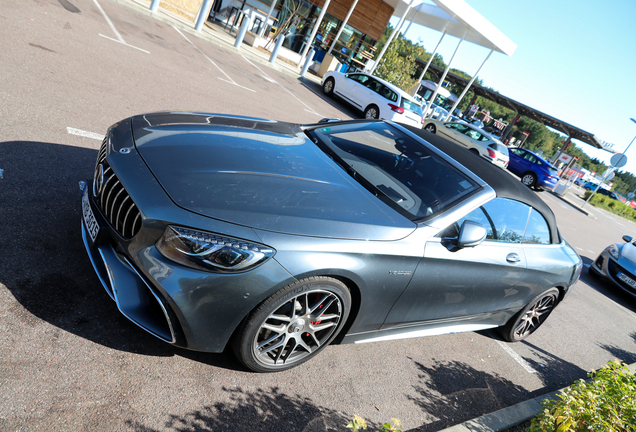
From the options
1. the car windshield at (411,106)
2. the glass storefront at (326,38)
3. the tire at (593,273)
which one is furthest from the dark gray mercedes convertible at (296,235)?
the glass storefront at (326,38)

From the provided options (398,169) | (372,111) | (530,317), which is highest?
(398,169)

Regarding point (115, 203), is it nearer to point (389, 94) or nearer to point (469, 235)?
point (469, 235)

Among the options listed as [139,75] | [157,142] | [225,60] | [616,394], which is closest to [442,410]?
[616,394]

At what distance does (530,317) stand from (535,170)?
19.9m

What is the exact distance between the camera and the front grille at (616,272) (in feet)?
26.9

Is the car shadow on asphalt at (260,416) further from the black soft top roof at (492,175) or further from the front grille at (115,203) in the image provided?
the black soft top roof at (492,175)

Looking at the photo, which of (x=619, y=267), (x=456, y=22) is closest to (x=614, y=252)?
(x=619, y=267)

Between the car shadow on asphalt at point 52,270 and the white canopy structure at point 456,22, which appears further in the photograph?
the white canopy structure at point 456,22

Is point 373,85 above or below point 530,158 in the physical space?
below

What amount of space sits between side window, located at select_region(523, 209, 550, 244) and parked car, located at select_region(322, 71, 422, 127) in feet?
36.4

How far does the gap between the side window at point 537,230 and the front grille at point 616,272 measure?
5.60 metres

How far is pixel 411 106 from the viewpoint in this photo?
1573 cm

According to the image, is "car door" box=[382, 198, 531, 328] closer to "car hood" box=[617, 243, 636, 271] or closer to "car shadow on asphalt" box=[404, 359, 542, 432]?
"car shadow on asphalt" box=[404, 359, 542, 432]

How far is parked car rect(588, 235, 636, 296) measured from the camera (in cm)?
822
